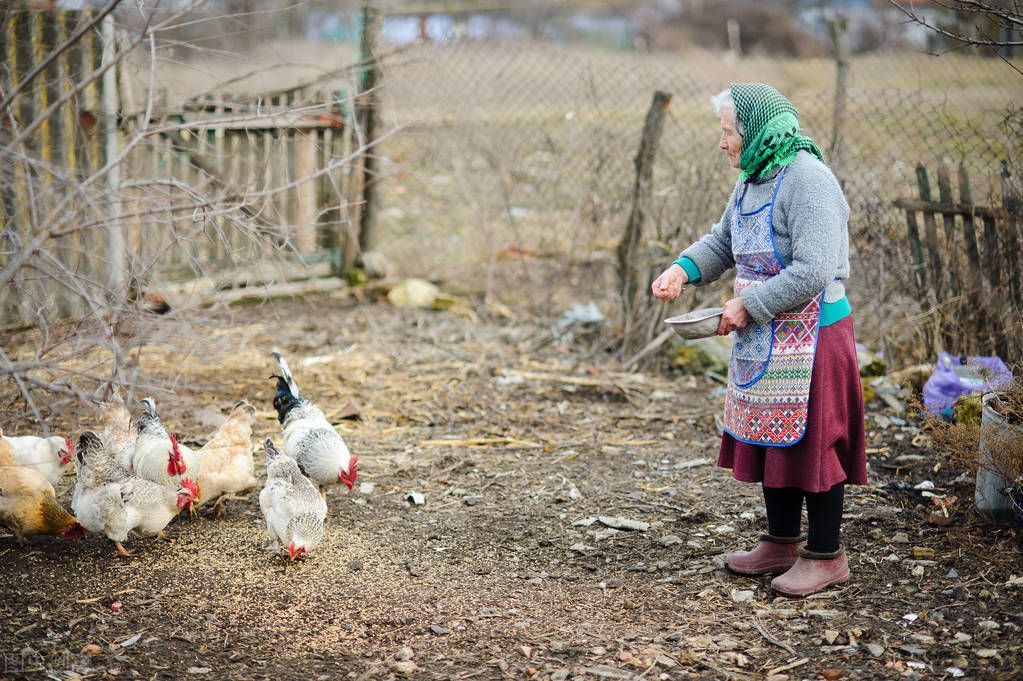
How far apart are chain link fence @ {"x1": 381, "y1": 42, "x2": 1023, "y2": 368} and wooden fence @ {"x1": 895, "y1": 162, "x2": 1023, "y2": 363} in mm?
94

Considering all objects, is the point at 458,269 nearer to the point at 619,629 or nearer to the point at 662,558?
the point at 662,558

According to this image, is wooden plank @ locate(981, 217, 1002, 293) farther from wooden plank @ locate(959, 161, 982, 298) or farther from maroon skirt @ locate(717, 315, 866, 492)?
maroon skirt @ locate(717, 315, 866, 492)

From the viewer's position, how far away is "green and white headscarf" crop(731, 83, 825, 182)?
10.1ft

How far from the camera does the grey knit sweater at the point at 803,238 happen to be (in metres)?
3.01

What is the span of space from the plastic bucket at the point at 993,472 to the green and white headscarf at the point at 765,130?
1.57m

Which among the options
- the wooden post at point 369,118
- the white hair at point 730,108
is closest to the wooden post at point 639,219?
the wooden post at point 369,118

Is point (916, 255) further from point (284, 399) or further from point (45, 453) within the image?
point (45, 453)

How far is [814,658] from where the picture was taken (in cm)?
300

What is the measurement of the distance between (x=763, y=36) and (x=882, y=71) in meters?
7.64

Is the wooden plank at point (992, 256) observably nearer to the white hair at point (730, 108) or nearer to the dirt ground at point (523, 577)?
the dirt ground at point (523, 577)

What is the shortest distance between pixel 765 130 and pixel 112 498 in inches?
118

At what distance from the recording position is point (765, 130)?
10.1ft

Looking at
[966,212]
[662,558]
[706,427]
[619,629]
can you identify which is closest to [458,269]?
[706,427]

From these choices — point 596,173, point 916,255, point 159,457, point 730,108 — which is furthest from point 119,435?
point 916,255
